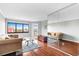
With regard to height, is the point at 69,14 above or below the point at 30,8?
below

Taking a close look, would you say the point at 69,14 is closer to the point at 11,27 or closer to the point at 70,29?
the point at 70,29

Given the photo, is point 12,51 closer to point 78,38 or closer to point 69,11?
point 78,38

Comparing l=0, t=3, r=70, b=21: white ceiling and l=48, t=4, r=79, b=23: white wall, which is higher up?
l=0, t=3, r=70, b=21: white ceiling

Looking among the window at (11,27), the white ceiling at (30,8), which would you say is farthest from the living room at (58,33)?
the window at (11,27)

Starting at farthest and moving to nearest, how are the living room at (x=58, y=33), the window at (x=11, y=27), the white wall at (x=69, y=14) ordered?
the window at (x=11, y=27) < the white wall at (x=69, y=14) < the living room at (x=58, y=33)

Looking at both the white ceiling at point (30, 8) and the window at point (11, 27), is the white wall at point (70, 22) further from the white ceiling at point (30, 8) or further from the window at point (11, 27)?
the window at point (11, 27)

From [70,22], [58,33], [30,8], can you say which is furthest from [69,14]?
[30,8]

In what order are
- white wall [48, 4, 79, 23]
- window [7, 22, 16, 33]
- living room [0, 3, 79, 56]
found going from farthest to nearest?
window [7, 22, 16, 33], white wall [48, 4, 79, 23], living room [0, 3, 79, 56]

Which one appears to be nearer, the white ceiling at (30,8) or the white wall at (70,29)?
the white ceiling at (30,8)

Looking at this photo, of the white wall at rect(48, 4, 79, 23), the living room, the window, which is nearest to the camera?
the living room

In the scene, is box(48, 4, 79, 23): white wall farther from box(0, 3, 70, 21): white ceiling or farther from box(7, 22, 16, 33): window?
box(7, 22, 16, 33): window

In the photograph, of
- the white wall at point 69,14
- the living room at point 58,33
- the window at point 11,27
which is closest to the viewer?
the living room at point 58,33

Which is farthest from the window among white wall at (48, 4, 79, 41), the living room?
white wall at (48, 4, 79, 41)

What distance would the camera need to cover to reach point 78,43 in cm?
302
